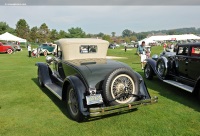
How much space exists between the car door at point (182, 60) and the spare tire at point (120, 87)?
280 cm

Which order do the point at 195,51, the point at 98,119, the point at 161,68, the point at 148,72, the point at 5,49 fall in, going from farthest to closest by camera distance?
the point at 5,49 → the point at 148,72 → the point at 161,68 → the point at 195,51 → the point at 98,119

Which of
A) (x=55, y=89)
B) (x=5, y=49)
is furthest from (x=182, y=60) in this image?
(x=5, y=49)

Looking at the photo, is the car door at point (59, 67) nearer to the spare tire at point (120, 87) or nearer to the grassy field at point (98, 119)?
the grassy field at point (98, 119)

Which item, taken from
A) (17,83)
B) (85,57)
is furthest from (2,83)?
(85,57)

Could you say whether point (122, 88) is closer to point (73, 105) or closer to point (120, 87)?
point (120, 87)

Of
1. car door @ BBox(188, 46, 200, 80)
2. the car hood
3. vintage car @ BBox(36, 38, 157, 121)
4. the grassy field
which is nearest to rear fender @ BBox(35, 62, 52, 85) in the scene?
the grassy field

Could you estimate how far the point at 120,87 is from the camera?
177 inches

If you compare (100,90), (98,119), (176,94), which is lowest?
(98,119)

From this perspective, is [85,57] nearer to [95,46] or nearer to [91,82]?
[95,46]

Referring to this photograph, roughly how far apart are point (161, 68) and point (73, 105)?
4.51m

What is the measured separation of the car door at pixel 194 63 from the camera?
5.94m

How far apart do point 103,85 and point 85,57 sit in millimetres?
2137

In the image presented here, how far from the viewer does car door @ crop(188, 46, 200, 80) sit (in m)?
5.94

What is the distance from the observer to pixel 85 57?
20.8ft
